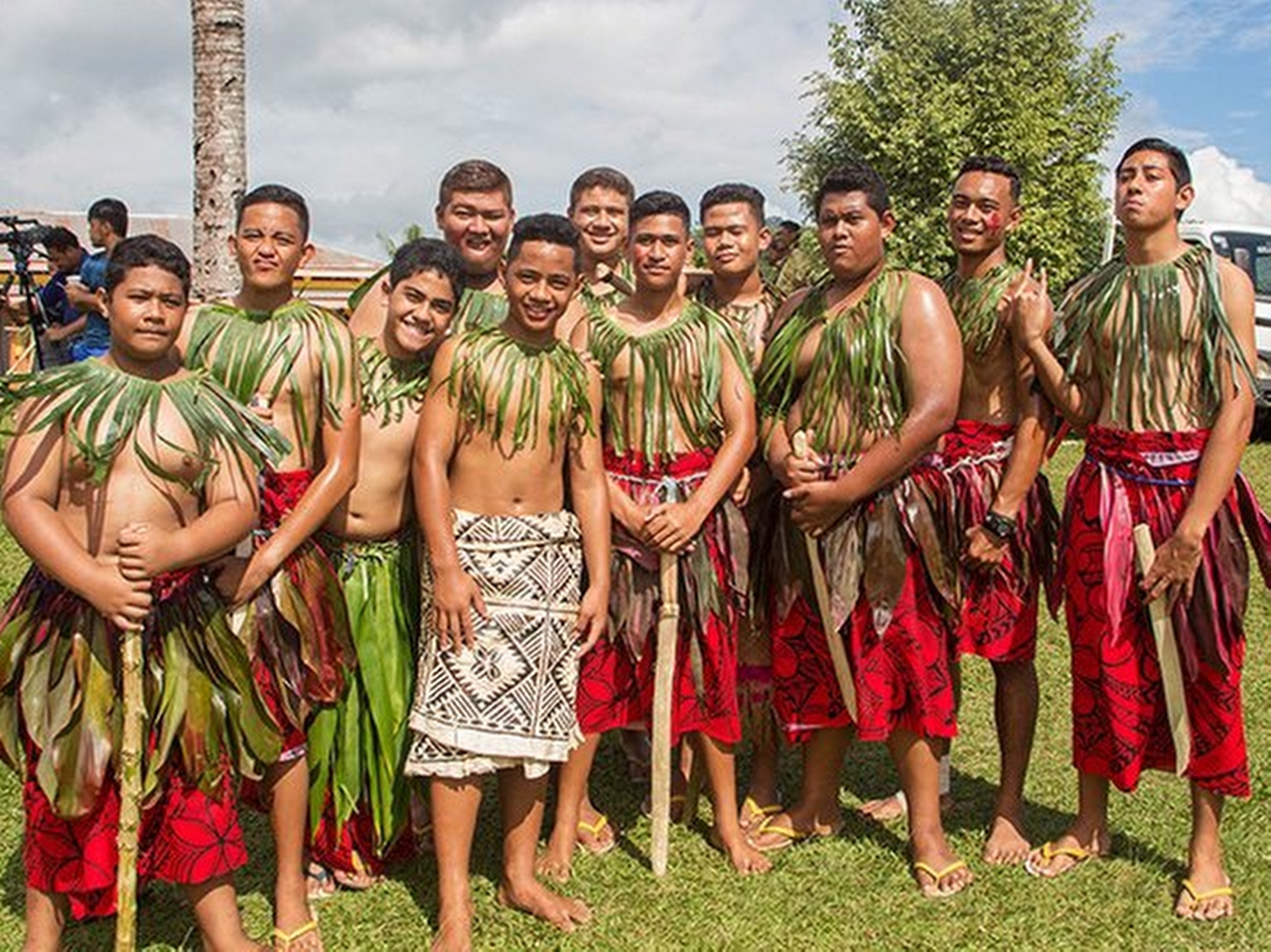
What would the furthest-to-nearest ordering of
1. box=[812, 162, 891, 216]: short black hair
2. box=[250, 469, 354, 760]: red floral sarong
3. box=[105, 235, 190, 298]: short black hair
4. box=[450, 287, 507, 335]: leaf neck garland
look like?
box=[450, 287, 507, 335]: leaf neck garland < box=[812, 162, 891, 216]: short black hair < box=[250, 469, 354, 760]: red floral sarong < box=[105, 235, 190, 298]: short black hair

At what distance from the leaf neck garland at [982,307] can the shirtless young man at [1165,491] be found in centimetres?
18

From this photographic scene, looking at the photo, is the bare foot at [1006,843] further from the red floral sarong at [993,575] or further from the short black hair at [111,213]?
the short black hair at [111,213]

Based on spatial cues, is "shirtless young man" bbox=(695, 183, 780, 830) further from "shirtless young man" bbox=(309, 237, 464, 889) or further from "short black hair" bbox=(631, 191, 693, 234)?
"shirtless young man" bbox=(309, 237, 464, 889)

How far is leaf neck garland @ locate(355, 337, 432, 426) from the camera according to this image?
368cm

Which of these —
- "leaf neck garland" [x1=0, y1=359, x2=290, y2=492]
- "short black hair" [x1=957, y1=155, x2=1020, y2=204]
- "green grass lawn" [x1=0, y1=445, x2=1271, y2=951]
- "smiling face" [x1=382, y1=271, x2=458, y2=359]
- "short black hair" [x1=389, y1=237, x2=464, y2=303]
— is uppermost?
"short black hair" [x1=957, y1=155, x2=1020, y2=204]

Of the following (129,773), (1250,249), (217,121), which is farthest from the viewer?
(1250,249)

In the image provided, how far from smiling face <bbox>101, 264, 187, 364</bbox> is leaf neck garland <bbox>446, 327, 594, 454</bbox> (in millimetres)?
789

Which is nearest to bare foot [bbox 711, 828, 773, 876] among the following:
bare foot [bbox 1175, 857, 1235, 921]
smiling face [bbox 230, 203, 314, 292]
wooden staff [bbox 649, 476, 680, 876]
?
wooden staff [bbox 649, 476, 680, 876]

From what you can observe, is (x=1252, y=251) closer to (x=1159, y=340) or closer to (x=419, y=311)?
(x=1159, y=340)

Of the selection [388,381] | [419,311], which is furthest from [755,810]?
[419,311]

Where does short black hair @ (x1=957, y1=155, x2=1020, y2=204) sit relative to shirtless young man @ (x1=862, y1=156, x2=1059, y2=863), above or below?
above

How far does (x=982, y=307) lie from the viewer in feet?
13.3

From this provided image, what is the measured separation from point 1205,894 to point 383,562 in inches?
102

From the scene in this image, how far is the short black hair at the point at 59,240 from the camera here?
30.8 feet
